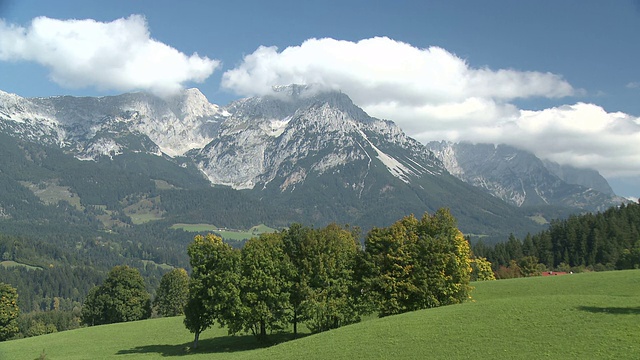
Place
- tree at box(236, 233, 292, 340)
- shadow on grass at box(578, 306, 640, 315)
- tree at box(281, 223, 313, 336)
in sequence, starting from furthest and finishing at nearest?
1. tree at box(281, 223, 313, 336)
2. tree at box(236, 233, 292, 340)
3. shadow on grass at box(578, 306, 640, 315)

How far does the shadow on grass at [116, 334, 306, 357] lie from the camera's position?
68.8 m

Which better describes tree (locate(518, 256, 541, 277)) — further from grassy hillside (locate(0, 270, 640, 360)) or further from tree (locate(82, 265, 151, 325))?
tree (locate(82, 265, 151, 325))

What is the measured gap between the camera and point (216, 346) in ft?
237

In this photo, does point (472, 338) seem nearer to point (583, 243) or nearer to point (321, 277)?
point (321, 277)

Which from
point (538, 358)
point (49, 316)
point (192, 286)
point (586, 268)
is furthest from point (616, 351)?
point (49, 316)

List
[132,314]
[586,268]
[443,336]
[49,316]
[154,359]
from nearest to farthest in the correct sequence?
[443,336] < [154,359] < [132,314] < [586,268] < [49,316]

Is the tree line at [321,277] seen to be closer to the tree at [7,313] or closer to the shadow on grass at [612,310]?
the shadow on grass at [612,310]

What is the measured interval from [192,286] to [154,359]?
9555 mm

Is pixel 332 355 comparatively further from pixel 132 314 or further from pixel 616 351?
pixel 132 314

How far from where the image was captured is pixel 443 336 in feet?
168

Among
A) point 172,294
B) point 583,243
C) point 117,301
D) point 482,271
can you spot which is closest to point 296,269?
point 117,301

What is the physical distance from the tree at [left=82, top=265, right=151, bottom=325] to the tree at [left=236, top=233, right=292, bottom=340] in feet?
199

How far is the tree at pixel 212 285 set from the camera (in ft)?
220

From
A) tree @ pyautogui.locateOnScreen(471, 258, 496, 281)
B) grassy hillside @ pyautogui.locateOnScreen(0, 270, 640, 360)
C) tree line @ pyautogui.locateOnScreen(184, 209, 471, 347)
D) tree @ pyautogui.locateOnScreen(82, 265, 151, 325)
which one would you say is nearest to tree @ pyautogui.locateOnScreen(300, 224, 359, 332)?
tree line @ pyautogui.locateOnScreen(184, 209, 471, 347)
